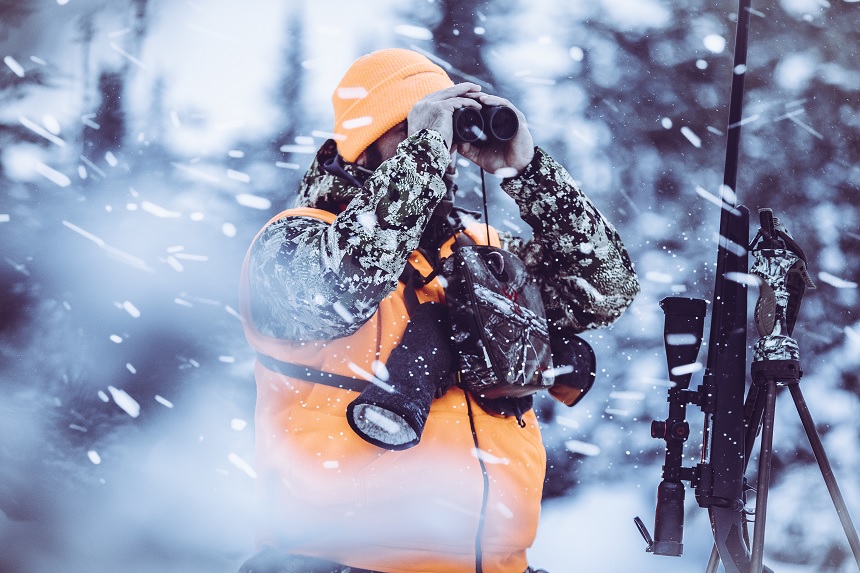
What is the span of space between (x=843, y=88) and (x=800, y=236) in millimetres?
426

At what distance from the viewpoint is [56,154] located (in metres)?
1.87

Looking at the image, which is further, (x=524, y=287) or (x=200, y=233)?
(x=200, y=233)

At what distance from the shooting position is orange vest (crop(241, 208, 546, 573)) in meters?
0.86

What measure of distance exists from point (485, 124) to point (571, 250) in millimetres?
226

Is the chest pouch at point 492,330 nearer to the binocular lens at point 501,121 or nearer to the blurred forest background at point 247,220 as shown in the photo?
the binocular lens at point 501,121

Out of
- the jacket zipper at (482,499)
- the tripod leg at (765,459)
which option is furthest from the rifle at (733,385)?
the jacket zipper at (482,499)

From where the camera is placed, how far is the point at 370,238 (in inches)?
32.9

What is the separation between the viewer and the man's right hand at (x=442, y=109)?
94 centimetres

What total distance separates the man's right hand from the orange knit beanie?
84 millimetres

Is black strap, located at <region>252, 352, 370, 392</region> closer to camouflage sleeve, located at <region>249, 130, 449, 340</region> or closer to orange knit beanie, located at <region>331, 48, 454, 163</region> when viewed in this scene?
camouflage sleeve, located at <region>249, 130, 449, 340</region>

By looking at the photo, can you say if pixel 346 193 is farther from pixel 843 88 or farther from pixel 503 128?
pixel 843 88

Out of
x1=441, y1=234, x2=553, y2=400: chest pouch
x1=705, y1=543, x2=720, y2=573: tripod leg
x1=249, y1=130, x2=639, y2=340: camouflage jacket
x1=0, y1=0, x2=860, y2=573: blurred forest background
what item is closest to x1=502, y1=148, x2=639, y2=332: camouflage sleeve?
x1=249, y1=130, x2=639, y2=340: camouflage jacket

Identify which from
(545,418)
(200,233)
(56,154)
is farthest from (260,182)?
(545,418)

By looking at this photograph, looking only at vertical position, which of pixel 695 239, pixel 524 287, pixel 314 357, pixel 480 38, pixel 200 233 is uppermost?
pixel 480 38
